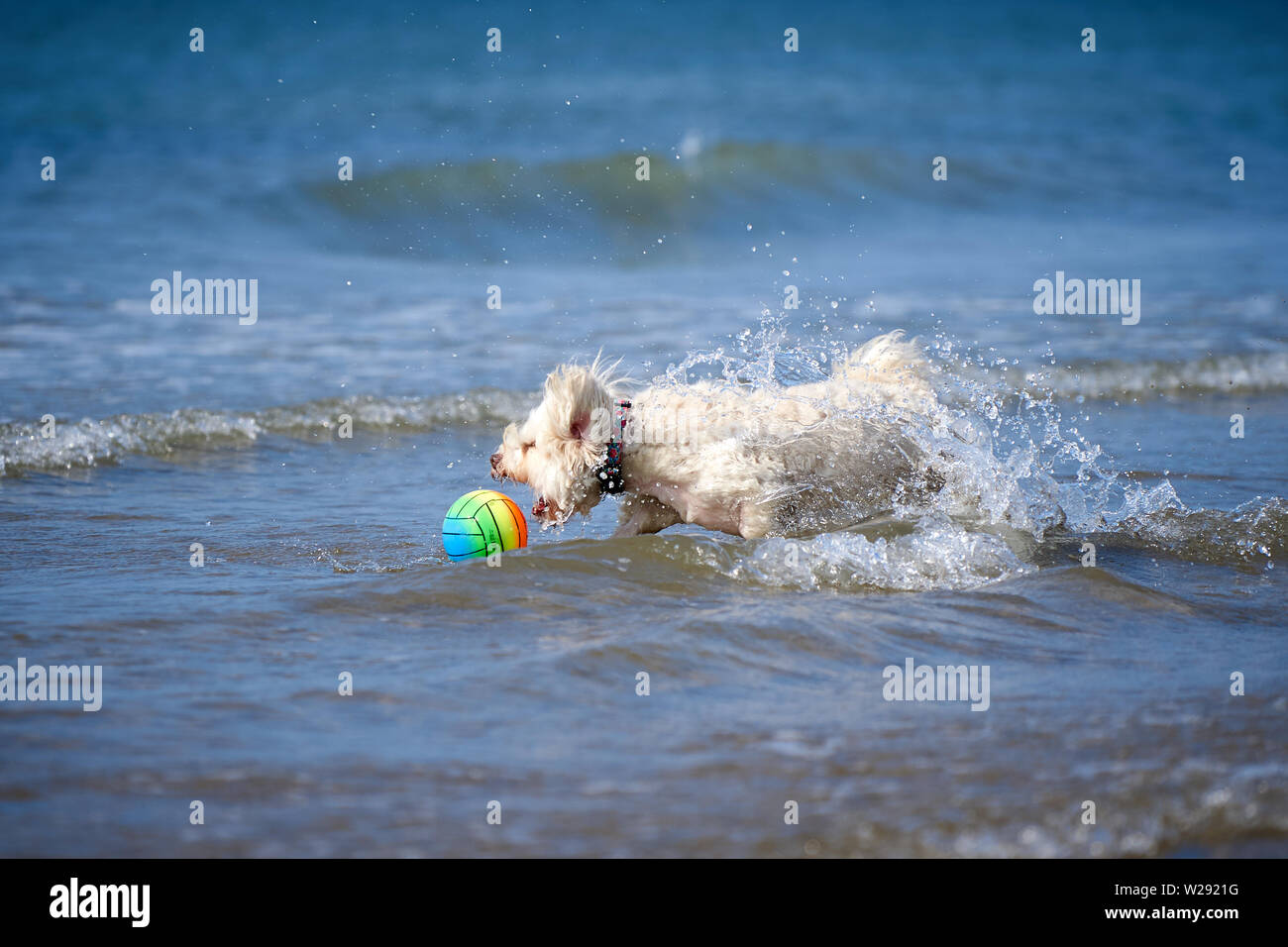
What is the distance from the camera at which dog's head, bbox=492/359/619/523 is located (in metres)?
5.35

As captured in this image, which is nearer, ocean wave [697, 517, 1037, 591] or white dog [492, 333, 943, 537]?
white dog [492, 333, 943, 537]

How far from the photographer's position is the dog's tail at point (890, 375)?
612 centimetres

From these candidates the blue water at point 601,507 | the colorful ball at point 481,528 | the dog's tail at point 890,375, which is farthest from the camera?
the dog's tail at point 890,375

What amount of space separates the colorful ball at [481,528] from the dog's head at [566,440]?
320mm

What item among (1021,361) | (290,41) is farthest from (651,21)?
(1021,361)

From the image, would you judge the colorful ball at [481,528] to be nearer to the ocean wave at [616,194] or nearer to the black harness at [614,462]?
the black harness at [614,462]

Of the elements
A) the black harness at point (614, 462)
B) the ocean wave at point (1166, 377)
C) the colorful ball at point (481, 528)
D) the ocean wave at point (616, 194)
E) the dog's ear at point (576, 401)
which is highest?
the ocean wave at point (616, 194)

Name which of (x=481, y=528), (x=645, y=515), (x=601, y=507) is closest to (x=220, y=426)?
(x=601, y=507)

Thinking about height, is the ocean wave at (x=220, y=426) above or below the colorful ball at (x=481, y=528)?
above

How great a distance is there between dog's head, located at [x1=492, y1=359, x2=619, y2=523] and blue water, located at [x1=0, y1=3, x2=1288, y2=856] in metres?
0.41

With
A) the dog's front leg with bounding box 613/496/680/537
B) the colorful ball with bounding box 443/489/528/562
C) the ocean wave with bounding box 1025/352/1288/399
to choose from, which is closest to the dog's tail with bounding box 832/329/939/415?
the dog's front leg with bounding box 613/496/680/537

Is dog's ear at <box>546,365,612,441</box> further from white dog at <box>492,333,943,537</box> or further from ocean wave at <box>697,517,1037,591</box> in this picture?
ocean wave at <box>697,517,1037,591</box>

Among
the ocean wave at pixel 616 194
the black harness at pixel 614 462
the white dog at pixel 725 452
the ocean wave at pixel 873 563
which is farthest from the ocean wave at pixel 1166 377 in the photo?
the ocean wave at pixel 616 194

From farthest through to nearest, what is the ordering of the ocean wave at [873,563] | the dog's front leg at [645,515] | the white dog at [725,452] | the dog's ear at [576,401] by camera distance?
the dog's front leg at [645,515]
the ocean wave at [873,563]
the white dog at [725,452]
the dog's ear at [576,401]
